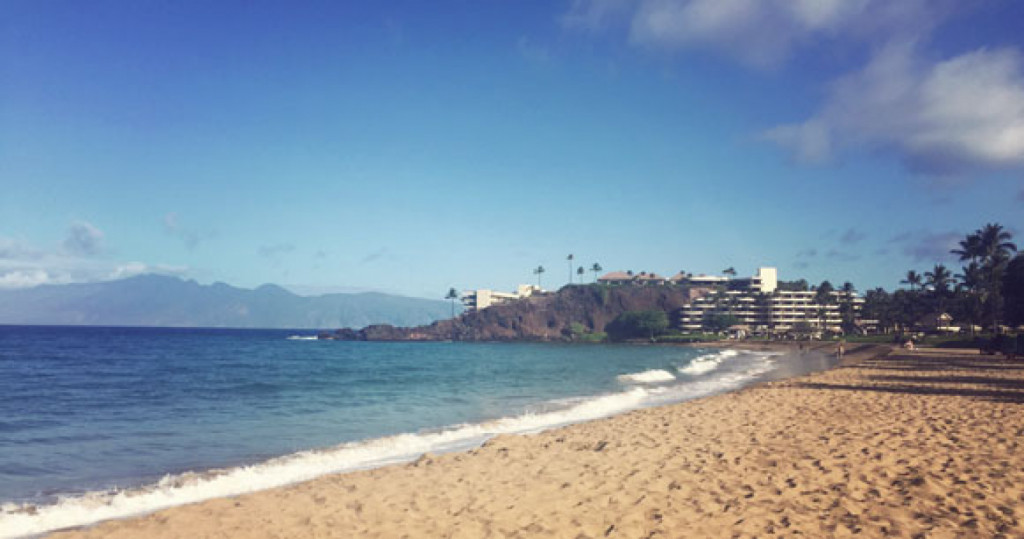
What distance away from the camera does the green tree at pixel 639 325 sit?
14725 cm

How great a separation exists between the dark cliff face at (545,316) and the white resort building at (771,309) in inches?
521

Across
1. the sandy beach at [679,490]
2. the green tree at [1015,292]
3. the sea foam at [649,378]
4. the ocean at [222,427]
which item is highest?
the green tree at [1015,292]

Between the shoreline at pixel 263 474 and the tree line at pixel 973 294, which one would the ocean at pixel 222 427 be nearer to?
the shoreline at pixel 263 474

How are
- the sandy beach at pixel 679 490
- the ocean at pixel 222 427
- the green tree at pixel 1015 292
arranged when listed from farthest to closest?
the green tree at pixel 1015 292 < the ocean at pixel 222 427 < the sandy beach at pixel 679 490

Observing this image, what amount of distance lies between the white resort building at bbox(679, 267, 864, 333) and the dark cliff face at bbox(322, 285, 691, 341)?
43.4 feet

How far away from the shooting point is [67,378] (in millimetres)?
34094

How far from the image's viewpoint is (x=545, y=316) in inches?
7111

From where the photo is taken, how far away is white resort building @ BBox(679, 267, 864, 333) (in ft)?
468

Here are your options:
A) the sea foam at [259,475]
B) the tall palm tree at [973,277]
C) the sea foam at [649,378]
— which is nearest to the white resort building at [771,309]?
the tall palm tree at [973,277]

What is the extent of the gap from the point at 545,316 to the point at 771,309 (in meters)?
64.6

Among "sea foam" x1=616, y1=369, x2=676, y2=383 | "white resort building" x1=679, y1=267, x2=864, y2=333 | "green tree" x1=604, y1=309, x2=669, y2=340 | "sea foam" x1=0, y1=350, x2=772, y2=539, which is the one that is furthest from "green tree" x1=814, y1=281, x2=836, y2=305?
"sea foam" x1=0, y1=350, x2=772, y2=539

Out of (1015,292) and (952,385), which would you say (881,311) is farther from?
(952,385)

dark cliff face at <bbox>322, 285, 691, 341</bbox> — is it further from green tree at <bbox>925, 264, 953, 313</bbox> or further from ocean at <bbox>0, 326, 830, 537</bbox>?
ocean at <bbox>0, 326, 830, 537</bbox>

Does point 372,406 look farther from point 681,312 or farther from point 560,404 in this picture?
point 681,312
